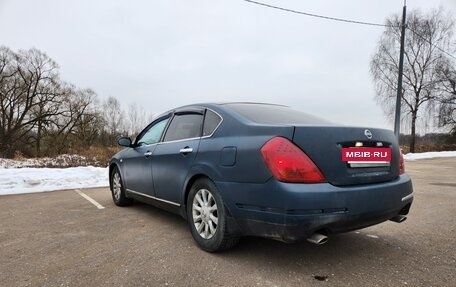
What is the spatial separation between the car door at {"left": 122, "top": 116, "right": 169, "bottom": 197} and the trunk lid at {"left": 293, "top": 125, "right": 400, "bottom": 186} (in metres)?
2.33

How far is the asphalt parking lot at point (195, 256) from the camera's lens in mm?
2854

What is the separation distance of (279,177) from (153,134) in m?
2.65

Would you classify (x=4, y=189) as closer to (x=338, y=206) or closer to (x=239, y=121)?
(x=239, y=121)

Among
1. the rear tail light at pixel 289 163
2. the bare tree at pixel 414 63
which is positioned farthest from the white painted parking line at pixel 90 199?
the bare tree at pixel 414 63

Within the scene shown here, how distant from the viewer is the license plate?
296cm

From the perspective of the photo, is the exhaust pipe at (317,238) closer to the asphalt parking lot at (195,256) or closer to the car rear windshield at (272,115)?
the asphalt parking lot at (195,256)

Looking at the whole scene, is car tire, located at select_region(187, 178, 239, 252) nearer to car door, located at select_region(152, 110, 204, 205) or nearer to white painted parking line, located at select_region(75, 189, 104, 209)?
car door, located at select_region(152, 110, 204, 205)

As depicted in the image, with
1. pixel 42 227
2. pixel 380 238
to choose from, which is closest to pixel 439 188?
pixel 380 238

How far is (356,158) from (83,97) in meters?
43.8

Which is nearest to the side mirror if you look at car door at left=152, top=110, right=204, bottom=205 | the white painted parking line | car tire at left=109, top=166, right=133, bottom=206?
car tire at left=109, top=166, right=133, bottom=206

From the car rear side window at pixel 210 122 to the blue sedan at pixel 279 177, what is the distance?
0.01m

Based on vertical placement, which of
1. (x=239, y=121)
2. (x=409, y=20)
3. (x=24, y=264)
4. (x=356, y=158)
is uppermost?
(x=409, y=20)

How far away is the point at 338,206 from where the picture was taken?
275 cm

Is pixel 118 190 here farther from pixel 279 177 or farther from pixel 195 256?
pixel 279 177
